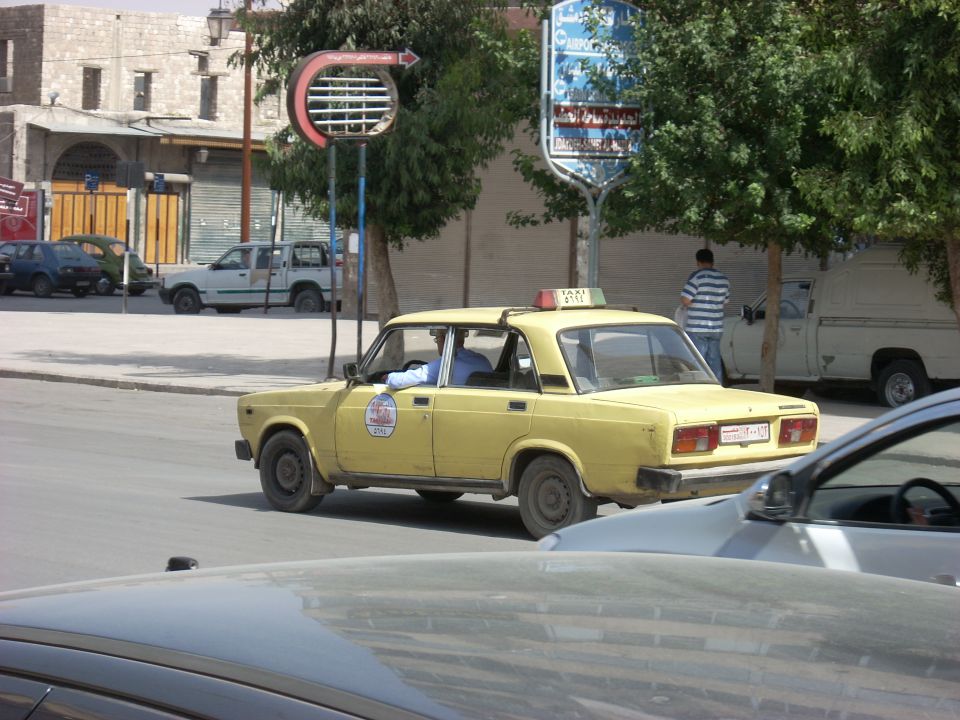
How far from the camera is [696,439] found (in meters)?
8.49

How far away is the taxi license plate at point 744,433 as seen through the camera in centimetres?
870

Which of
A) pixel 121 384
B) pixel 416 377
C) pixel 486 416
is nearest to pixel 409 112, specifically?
pixel 121 384

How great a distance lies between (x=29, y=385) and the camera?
2025 centimetres

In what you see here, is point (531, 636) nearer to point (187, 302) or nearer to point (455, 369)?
point (455, 369)

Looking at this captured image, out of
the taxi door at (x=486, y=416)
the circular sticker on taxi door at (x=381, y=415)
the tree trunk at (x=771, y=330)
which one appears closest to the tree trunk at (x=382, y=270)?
the tree trunk at (x=771, y=330)

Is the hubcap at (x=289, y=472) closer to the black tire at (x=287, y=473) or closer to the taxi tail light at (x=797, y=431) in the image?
the black tire at (x=287, y=473)

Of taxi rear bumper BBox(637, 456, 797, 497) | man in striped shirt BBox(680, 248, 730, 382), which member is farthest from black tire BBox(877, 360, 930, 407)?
taxi rear bumper BBox(637, 456, 797, 497)

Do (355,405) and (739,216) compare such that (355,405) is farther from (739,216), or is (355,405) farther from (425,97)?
(425,97)

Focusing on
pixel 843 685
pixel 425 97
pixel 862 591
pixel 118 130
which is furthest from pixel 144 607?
→ pixel 118 130

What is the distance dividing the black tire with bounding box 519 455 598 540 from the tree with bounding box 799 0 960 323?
7.28m

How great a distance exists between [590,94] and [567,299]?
26.0 ft

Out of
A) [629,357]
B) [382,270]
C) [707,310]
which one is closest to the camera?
[629,357]

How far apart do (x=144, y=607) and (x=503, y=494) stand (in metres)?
7.01

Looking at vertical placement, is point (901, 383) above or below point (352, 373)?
below
